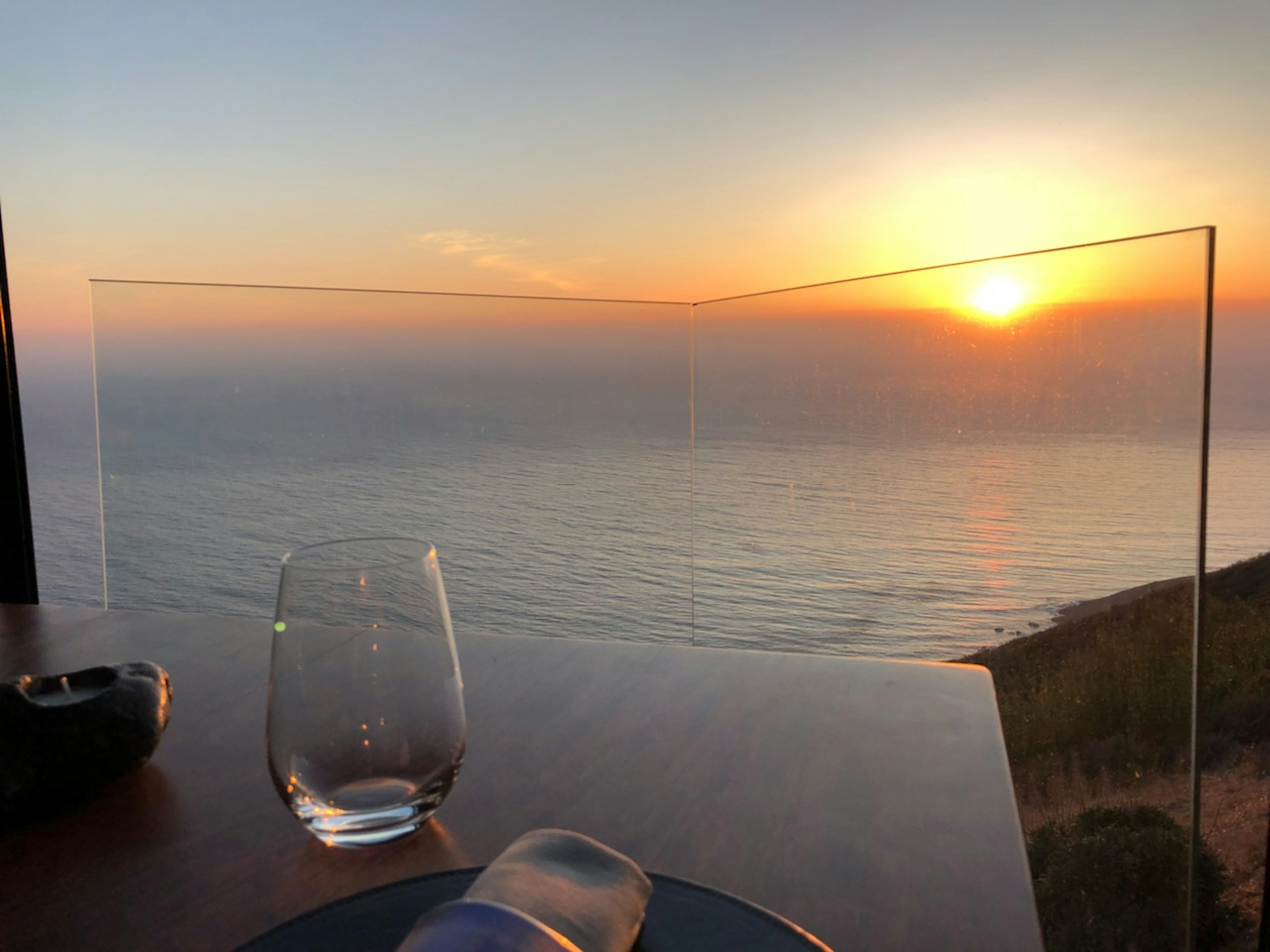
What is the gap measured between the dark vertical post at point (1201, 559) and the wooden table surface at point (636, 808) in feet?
2.24

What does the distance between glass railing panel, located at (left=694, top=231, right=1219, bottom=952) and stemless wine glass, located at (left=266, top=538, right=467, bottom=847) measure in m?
1.26

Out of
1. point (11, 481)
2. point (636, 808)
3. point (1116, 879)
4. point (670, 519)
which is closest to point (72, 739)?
point (636, 808)

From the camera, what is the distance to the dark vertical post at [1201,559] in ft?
4.34

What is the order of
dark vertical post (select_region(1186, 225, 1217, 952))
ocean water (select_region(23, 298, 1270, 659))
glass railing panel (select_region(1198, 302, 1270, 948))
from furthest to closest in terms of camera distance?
ocean water (select_region(23, 298, 1270, 659)) → glass railing panel (select_region(1198, 302, 1270, 948)) → dark vertical post (select_region(1186, 225, 1217, 952))

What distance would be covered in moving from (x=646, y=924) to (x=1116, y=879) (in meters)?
1.75

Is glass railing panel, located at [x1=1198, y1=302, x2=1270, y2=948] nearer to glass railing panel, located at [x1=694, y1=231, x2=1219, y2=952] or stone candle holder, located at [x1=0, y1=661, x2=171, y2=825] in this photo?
glass railing panel, located at [x1=694, y1=231, x2=1219, y2=952]

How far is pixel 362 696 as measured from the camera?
509 mm

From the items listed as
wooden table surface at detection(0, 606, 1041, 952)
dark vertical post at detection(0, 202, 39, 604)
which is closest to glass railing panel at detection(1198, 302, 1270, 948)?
wooden table surface at detection(0, 606, 1041, 952)

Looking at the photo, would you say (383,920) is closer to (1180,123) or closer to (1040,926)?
(1040,926)

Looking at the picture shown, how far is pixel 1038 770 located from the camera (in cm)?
229

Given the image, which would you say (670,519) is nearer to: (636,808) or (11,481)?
(11,481)

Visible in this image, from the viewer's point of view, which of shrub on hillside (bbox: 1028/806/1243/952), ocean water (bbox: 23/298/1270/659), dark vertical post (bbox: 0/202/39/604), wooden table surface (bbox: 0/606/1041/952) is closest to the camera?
wooden table surface (bbox: 0/606/1041/952)

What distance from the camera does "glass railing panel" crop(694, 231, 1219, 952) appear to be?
158cm

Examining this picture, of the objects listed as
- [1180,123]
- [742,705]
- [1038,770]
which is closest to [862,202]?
[1180,123]
